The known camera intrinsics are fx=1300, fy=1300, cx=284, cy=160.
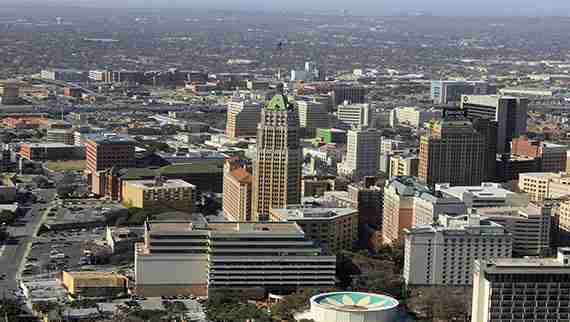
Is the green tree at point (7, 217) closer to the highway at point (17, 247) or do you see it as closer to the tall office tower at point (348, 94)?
the highway at point (17, 247)

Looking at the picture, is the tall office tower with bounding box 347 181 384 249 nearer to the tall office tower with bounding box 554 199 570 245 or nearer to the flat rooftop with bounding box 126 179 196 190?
the tall office tower with bounding box 554 199 570 245

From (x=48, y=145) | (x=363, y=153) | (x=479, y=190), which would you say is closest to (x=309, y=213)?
(x=479, y=190)

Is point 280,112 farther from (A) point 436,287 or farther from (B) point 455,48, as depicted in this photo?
(B) point 455,48

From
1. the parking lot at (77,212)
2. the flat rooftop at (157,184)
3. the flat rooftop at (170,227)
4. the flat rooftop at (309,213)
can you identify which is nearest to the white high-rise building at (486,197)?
the flat rooftop at (309,213)

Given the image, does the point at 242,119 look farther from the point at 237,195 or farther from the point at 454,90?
the point at 454,90

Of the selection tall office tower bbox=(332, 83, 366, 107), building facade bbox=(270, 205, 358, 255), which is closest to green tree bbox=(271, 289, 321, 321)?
building facade bbox=(270, 205, 358, 255)
